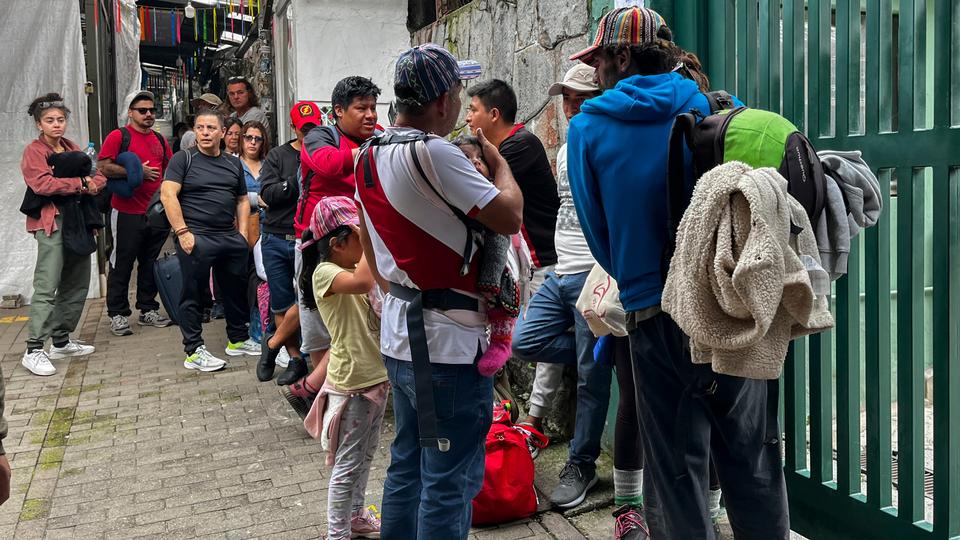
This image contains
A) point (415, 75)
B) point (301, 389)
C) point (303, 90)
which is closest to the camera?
point (415, 75)

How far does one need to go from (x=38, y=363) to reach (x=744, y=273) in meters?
6.10

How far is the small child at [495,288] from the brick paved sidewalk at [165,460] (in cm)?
128

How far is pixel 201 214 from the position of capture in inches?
260

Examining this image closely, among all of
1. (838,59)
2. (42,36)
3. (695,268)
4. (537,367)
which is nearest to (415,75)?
(695,268)

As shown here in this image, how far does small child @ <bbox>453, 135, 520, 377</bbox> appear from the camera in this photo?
2.58 m

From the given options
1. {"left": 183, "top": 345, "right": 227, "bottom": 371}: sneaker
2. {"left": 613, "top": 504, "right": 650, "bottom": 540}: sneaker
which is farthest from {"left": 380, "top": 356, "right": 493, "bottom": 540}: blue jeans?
{"left": 183, "top": 345, "right": 227, "bottom": 371}: sneaker

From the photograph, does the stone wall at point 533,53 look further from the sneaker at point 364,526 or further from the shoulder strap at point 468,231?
the shoulder strap at point 468,231

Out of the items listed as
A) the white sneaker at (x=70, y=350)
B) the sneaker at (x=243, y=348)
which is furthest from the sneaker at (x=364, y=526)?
the white sneaker at (x=70, y=350)

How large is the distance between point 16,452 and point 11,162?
560 cm

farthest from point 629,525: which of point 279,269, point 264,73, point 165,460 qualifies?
point 264,73

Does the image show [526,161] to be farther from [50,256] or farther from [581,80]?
[50,256]

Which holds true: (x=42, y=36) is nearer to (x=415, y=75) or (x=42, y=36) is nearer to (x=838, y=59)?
(x=415, y=75)

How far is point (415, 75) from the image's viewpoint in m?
2.54

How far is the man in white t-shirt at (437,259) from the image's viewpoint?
2.46m
